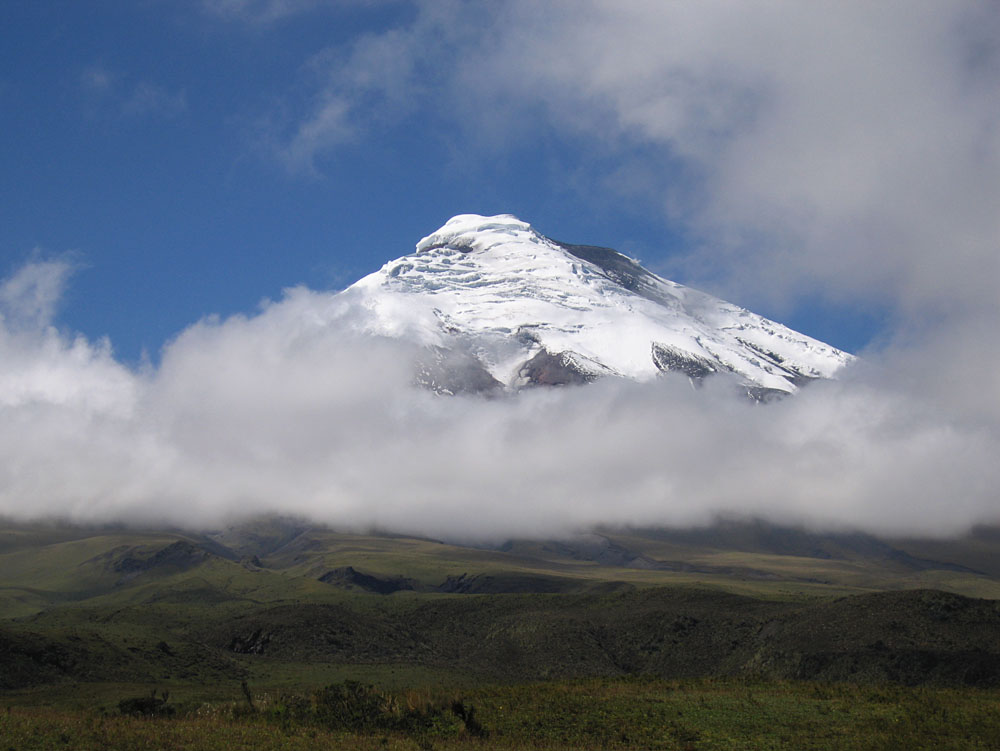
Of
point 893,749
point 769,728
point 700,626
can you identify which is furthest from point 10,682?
point 700,626

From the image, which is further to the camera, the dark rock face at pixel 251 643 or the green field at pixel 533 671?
the dark rock face at pixel 251 643

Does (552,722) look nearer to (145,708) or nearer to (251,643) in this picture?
(145,708)

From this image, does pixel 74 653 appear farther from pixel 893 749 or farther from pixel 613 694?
pixel 893 749

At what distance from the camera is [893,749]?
36.8 metres

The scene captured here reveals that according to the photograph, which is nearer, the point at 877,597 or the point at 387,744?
the point at 387,744

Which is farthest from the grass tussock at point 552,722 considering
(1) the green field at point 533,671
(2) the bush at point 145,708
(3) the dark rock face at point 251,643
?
(3) the dark rock face at point 251,643

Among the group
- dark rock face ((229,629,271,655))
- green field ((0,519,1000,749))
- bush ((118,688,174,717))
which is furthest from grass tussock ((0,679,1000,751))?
dark rock face ((229,629,271,655))

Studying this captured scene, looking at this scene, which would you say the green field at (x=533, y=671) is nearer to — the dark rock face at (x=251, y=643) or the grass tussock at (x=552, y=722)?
the grass tussock at (x=552, y=722)

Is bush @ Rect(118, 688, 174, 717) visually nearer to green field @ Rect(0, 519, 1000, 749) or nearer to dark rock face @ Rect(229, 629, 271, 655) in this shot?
green field @ Rect(0, 519, 1000, 749)

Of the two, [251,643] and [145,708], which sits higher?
[145,708]


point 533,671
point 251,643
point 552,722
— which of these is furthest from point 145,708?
point 251,643

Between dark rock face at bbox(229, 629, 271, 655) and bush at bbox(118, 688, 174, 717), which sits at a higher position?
bush at bbox(118, 688, 174, 717)

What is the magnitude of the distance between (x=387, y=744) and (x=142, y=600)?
161m

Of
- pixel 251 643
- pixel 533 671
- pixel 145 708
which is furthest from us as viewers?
pixel 251 643
